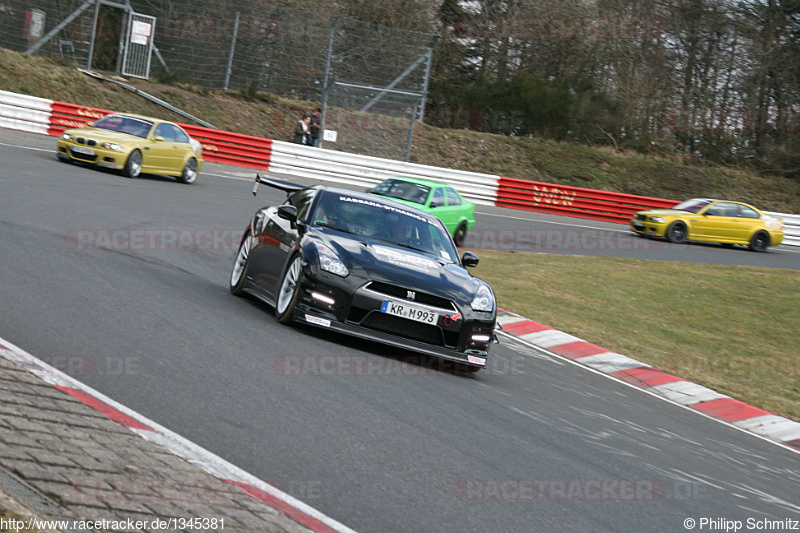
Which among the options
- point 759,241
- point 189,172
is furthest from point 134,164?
point 759,241

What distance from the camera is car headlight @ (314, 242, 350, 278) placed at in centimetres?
789

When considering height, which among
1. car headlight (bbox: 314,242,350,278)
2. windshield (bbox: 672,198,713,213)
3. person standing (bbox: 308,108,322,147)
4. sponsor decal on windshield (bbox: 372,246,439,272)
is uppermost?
person standing (bbox: 308,108,322,147)

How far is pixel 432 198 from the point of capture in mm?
19000

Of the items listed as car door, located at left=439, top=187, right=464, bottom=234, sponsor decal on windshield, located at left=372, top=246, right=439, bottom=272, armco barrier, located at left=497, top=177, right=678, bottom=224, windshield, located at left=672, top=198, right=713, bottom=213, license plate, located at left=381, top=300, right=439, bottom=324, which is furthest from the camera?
armco barrier, located at left=497, top=177, right=678, bottom=224

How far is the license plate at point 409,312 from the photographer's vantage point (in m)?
7.76

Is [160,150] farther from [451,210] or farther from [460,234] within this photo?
[460,234]

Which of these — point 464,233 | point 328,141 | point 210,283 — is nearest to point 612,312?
point 464,233

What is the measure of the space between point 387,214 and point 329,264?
60.8 inches

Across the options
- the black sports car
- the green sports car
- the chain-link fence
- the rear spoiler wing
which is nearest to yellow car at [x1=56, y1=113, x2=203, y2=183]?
the green sports car

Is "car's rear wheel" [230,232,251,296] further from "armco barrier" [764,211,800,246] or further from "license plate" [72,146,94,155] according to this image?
"armco barrier" [764,211,800,246]

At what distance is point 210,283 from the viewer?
1029cm

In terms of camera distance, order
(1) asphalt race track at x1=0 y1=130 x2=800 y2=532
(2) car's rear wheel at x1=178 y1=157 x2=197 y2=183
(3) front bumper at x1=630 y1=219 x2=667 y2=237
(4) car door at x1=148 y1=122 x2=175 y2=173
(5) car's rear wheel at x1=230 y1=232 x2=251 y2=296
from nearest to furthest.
→ (1) asphalt race track at x1=0 y1=130 x2=800 y2=532, (5) car's rear wheel at x1=230 y1=232 x2=251 y2=296, (4) car door at x1=148 y1=122 x2=175 y2=173, (2) car's rear wheel at x1=178 y1=157 x2=197 y2=183, (3) front bumper at x1=630 y1=219 x2=667 y2=237

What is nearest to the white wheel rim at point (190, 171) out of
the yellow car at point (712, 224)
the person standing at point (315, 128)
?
the person standing at point (315, 128)

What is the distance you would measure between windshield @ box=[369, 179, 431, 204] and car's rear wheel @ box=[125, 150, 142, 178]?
5.46 metres
